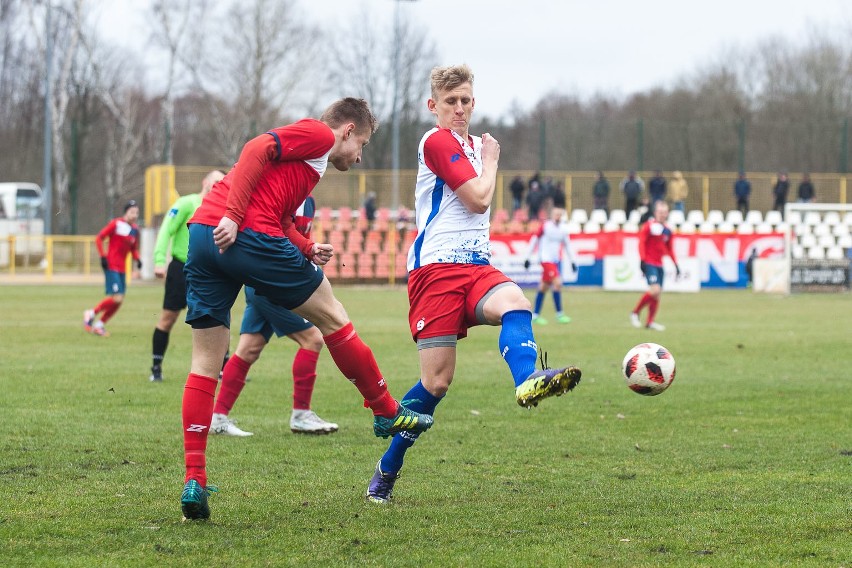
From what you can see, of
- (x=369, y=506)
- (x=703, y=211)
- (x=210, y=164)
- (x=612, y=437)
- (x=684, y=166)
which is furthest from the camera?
(x=210, y=164)

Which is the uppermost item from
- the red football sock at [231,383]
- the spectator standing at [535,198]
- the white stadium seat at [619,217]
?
the spectator standing at [535,198]

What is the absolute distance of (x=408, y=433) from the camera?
5816mm

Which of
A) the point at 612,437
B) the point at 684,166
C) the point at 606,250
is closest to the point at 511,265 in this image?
the point at 606,250

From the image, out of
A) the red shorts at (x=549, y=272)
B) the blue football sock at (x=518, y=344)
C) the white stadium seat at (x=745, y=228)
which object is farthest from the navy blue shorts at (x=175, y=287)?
the white stadium seat at (x=745, y=228)

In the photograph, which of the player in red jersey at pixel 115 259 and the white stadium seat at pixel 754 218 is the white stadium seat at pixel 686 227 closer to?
the white stadium seat at pixel 754 218

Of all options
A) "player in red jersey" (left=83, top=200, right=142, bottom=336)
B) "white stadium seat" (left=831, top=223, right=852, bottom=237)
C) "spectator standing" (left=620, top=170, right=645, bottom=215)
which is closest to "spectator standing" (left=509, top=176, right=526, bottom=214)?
"spectator standing" (left=620, top=170, right=645, bottom=215)

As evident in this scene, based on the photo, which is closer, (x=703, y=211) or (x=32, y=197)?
(x=703, y=211)

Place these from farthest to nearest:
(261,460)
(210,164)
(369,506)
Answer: (210,164) → (261,460) → (369,506)

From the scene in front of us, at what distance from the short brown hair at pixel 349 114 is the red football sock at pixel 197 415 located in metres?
1.37

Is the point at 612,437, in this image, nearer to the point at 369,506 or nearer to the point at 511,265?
the point at 369,506

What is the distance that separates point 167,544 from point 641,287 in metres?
29.7

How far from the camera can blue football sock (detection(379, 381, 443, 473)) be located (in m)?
5.79

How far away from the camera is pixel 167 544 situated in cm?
485

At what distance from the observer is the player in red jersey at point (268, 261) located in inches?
207
